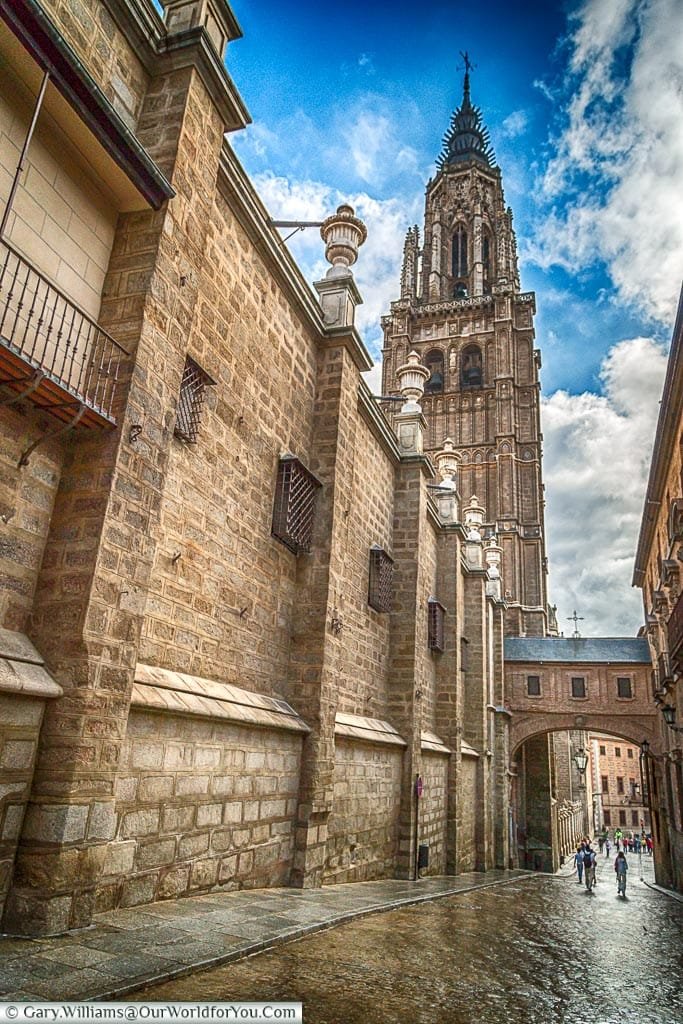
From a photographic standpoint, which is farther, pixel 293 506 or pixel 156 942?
pixel 293 506

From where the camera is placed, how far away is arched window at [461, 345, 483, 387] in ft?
142

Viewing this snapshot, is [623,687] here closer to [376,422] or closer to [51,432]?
[376,422]

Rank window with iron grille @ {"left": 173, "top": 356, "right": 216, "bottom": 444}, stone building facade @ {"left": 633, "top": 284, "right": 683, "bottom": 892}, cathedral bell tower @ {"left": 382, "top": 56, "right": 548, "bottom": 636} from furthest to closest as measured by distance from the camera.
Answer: cathedral bell tower @ {"left": 382, "top": 56, "right": 548, "bottom": 636}
stone building facade @ {"left": 633, "top": 284, "right": 683, "bottom": 892}
window with iron grille @ {"left": 173, "top": 356, "right": 216, "bottom": 444}

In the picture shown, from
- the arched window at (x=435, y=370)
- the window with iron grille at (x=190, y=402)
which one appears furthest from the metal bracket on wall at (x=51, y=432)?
the arched window at (x=435, y=370)

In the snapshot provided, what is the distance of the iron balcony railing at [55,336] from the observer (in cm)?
470

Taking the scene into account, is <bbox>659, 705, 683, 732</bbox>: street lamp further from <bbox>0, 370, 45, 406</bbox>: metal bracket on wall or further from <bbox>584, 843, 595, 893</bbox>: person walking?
<bbox>0, 370, 45, 406</bbox>: metal bracket on wall

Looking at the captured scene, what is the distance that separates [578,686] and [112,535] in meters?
25.3

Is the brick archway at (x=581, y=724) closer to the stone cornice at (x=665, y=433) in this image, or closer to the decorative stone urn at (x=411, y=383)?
the stone cornice at (x=665, y=433)

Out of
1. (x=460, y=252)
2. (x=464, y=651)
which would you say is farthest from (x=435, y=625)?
(x=460, y=252)

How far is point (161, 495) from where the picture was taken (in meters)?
5.73

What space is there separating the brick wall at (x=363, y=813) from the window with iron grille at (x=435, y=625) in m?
3.92

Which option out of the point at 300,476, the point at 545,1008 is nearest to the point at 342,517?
the point at 300,476

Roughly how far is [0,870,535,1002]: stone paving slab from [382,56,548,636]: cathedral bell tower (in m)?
29.7

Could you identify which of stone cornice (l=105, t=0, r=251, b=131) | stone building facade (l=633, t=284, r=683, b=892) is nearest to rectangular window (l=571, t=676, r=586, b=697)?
stone building facade (l=633, t=284, r=683, b=892)
